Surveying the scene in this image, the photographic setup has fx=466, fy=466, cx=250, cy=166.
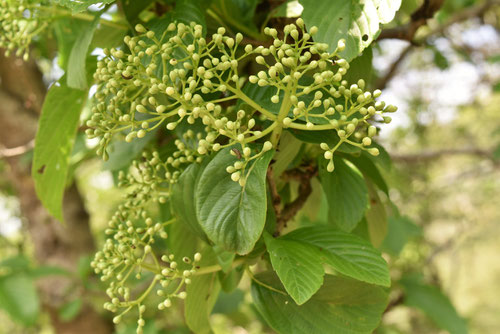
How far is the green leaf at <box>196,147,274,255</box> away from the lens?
0.48m

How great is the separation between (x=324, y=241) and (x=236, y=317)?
1.45 m


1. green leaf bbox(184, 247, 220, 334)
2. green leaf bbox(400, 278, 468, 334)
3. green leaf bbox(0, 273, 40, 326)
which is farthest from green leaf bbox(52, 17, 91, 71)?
green leaf bbox(400, 278, 468, 334)

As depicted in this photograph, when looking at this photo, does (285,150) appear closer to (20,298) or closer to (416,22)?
(416,22)

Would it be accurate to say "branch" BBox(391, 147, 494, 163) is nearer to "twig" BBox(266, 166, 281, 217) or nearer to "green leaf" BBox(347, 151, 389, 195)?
"green leaf" BBox(347, 151, 389, 195)

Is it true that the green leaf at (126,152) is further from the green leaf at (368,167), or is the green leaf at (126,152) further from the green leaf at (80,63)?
the green leaf at (368,167)

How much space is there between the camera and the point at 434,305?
146 cm

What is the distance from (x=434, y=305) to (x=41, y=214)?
1.56 m

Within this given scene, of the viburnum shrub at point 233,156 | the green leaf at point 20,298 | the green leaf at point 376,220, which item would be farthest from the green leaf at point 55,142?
the green leaf at point 20,298

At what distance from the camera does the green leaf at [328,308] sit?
0.57 m

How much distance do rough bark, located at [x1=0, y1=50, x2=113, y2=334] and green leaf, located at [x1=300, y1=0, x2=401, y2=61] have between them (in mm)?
1536

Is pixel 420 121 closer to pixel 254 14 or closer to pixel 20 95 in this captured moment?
pixel 20 95

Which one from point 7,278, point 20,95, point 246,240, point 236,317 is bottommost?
point 236,317

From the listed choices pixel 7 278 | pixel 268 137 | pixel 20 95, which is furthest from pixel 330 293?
pixel 20 95

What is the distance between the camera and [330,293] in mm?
596
